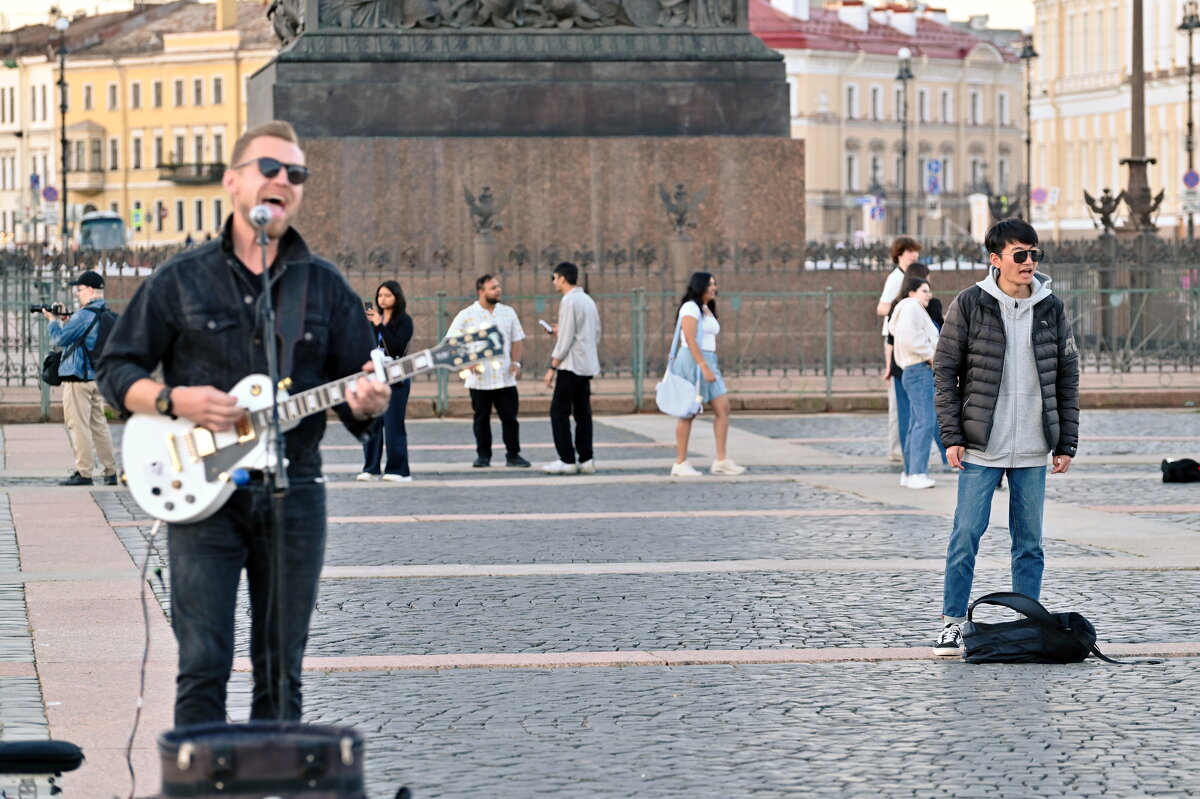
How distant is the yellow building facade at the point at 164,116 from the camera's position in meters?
130

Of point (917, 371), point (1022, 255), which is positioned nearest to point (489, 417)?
point (917, 371)

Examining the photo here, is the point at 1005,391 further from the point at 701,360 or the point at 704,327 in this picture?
the point at 704,327

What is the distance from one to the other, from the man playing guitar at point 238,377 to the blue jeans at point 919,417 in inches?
426

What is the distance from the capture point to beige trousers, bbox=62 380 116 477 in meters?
17.3

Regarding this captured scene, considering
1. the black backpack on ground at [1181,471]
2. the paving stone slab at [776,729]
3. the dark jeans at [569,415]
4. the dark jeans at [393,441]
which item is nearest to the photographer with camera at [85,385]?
the dark jeans at [393,441]

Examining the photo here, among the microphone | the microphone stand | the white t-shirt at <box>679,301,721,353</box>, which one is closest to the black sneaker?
the microphone stand

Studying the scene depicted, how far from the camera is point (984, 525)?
9.80 metres

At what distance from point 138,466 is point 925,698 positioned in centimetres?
367

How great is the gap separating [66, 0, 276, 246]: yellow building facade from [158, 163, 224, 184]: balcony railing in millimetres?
54

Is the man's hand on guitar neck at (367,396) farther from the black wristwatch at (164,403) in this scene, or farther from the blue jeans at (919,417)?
the blue jeans at (919,417)

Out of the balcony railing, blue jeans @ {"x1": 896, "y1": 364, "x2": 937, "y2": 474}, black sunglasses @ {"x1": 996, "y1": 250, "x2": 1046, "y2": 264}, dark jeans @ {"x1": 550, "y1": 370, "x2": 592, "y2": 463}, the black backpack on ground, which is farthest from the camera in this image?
the balcony railing

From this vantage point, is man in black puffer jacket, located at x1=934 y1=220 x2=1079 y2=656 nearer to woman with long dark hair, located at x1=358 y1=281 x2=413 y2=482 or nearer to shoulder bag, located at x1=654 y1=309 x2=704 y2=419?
woman with long dark hair, located at x1=358 y1=281 x2=413 y2=482

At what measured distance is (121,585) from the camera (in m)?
11.1

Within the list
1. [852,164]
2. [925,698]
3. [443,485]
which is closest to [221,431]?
[925,698]
